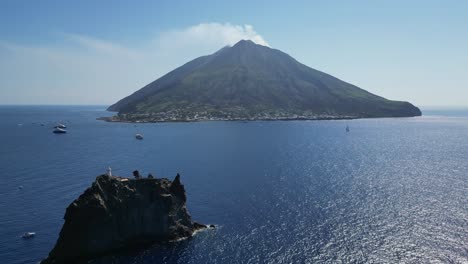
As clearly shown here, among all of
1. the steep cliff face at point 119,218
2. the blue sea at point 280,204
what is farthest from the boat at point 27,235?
the steep cliff face at point 119,218

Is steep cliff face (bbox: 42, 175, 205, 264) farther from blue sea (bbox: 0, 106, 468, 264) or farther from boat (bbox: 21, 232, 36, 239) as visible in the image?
boat (bbox: 21, 232, 36, 239)

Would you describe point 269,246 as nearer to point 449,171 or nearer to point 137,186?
point 137,186

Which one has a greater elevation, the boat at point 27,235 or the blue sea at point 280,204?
the blue sea at point 280,204

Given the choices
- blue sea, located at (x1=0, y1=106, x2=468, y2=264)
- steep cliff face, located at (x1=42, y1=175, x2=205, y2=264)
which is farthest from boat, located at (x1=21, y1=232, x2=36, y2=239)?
steep cliff face, located at (x1=42, y1=175, x2=205, y2=264)

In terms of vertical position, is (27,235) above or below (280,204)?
below

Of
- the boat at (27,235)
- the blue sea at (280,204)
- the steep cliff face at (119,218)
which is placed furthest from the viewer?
the boat at (27,235)

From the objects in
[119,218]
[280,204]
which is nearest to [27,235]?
[119,218]

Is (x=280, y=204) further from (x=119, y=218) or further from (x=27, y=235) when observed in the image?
(x=27, y=235)

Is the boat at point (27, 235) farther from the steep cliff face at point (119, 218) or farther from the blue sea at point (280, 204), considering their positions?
the steep cliff face at point (119, 218)
